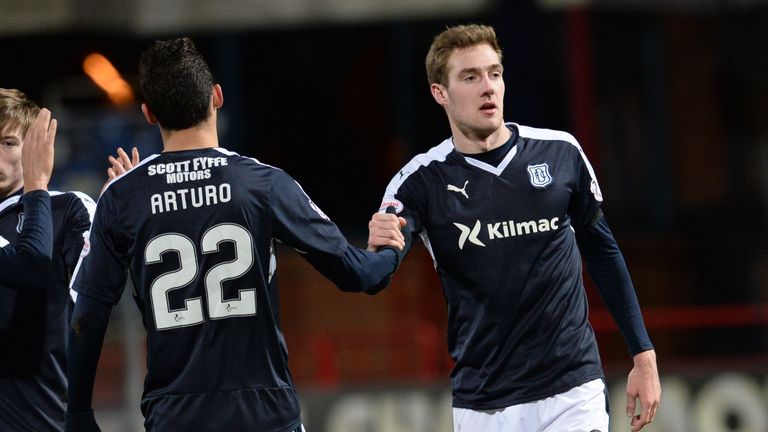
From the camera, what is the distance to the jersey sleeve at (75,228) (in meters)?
5.27

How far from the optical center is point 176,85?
4.67 meters

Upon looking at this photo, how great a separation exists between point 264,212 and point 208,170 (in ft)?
0.75

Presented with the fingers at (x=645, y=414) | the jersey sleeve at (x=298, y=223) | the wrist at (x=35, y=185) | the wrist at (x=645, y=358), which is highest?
the wrist at (x=35, y=185)

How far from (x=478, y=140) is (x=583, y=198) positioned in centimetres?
47

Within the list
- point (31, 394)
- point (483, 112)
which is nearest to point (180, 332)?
point (31, 394)

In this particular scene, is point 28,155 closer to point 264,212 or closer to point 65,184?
point 264,212

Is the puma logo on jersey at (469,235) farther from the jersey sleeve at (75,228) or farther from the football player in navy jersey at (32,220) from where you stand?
the football player in navy jersey at (32,220)

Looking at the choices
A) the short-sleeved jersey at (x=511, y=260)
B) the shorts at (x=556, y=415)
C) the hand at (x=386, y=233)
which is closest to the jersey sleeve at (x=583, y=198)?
the short-sleeved jersey at (x=511, y=260)

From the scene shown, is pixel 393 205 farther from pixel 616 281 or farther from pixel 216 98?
pixel 216 98

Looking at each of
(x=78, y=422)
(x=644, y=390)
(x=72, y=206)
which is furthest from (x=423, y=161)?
(x=78, y=422)

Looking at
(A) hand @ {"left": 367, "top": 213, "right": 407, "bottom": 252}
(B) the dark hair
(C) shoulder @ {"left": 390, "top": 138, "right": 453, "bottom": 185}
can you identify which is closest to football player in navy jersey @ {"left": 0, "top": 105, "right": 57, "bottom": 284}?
(B) the dark hair

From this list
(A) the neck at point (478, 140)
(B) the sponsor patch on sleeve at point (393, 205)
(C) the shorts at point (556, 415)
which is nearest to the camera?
(C) the shorts at point (556, 415)

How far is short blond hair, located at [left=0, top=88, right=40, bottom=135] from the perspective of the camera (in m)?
5.32

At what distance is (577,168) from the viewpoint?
574 centimetres
